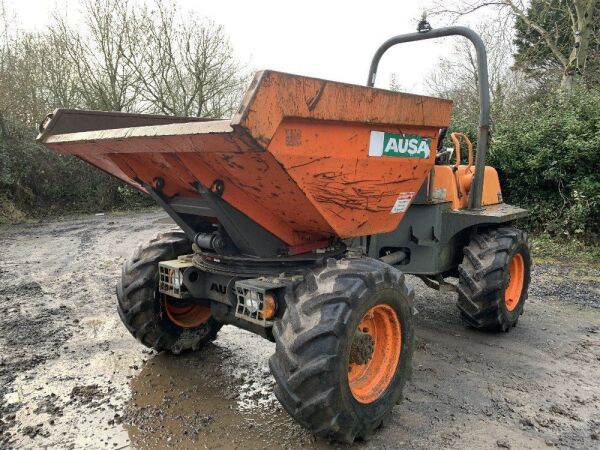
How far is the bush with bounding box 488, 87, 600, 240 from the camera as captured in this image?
26.0 ft

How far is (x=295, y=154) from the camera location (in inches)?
89.9

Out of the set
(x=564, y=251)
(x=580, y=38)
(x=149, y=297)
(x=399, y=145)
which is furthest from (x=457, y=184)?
(x=580, y=38)

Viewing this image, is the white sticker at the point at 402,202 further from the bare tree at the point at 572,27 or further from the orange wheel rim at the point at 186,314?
the bare tree at the point at 572,27

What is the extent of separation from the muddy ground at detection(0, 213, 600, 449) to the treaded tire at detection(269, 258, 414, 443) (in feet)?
0.83

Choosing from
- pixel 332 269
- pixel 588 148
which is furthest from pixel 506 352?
pixel 588 148

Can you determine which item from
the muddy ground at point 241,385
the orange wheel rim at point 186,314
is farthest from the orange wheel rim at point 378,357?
the orange wheel rim at point 186,314

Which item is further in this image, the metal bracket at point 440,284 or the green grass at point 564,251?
the green grass at point 564,251

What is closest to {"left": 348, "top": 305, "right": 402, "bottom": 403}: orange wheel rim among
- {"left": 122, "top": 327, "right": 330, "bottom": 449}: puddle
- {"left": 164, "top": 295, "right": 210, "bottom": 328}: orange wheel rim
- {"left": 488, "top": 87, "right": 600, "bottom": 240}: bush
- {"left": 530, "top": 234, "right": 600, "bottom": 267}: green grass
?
{"left": 122, "top": 327, "right": 330, "bottom": 449}: puddle

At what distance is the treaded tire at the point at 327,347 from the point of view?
7.84ft

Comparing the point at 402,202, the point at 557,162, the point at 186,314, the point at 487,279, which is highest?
the point at 557,162

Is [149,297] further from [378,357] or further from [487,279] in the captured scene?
[487,279]

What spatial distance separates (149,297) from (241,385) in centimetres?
88

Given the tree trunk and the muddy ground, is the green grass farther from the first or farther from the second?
the tree trunk

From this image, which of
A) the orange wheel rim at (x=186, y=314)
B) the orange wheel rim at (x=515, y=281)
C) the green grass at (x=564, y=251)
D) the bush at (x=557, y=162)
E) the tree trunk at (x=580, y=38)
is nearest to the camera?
the orange wheel rim at (x=186, y=314)
